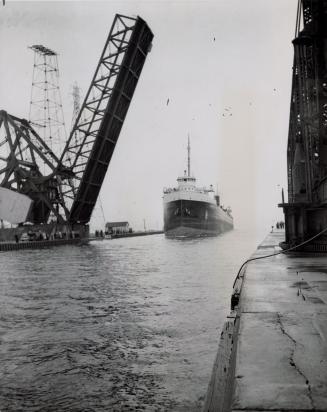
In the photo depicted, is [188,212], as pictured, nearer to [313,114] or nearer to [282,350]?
[313,114]

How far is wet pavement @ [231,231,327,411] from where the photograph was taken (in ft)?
A: 8.34

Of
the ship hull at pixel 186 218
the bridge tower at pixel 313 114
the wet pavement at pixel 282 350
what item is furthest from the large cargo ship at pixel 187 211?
the wet pavement at pixel 282 350

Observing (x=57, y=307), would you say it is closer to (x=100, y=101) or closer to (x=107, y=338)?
(x=107, y=338)

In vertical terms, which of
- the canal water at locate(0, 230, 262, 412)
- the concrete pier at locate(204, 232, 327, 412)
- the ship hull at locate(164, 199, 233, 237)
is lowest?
the canal water at locate(0, 230, 262, 412)

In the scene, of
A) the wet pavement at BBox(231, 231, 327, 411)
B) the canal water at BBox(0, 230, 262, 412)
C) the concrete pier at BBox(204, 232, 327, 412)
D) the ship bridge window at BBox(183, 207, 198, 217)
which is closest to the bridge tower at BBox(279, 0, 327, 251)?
the canal water at BBox(0, 230, 262, 412)

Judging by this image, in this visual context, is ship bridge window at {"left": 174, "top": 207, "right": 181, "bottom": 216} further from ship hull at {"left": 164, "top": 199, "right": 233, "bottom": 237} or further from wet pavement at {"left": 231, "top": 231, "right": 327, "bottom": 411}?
wet pavement at {"left": 231, "top": 231, "right": 327, "bottom": 411}

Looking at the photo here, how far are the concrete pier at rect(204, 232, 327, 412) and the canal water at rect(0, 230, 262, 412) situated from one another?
32.1 inches

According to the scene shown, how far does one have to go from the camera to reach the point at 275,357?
3.33 meters

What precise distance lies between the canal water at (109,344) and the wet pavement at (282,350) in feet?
2.93

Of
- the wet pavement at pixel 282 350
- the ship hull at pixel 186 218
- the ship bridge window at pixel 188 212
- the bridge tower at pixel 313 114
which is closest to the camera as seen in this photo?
the wet pavement at pixel 282 350

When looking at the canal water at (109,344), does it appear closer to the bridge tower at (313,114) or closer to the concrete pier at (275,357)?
the concrete pier at (275,357)

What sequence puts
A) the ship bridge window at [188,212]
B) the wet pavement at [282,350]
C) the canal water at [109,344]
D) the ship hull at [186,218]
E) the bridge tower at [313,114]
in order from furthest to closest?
the ship hull at [186,218], the ship bridge window at [188,212], the bridge tower at [313,114], the canal water at [109,344], the wet pavement at [282,350]

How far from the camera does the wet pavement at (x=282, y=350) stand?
254cm

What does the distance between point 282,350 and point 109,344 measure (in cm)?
331
